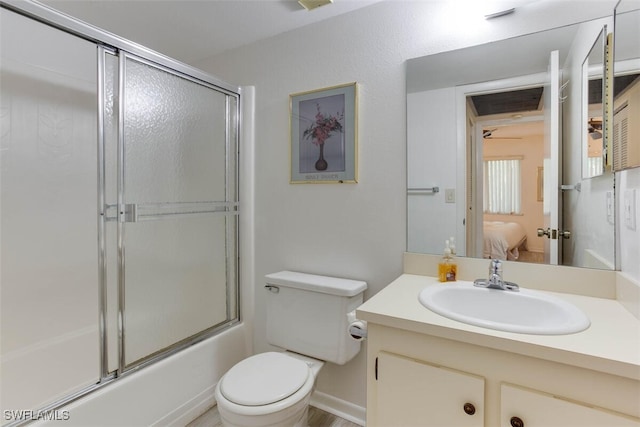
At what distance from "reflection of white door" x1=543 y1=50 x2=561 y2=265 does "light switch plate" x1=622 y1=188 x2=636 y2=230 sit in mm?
220

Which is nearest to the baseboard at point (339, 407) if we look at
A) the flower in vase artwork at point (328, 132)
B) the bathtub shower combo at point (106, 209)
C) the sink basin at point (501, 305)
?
the bathtub shower combo at point (106, 209)

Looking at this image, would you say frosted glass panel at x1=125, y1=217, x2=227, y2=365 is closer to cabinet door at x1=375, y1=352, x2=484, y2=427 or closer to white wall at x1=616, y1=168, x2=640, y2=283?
cabinet door at x1=375, y1=352, x2=484, y2=427

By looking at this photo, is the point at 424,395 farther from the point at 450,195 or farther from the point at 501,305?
the point at 450,195

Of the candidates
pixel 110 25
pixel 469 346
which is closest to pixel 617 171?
pixel 469 346

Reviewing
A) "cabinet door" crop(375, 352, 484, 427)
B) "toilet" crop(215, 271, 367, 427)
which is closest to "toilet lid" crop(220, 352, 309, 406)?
"toilet" crop(215, 271, 367, 427)

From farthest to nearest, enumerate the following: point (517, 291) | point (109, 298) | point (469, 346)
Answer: point (109, 298) → point (517, 291) → point (469, 346)

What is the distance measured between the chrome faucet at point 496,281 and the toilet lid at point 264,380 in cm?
86

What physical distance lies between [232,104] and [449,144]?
1.35 metres

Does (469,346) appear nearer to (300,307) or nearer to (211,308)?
(300,307)

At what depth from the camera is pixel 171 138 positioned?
1824 millimetres

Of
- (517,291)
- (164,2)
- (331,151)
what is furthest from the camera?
(331,151)

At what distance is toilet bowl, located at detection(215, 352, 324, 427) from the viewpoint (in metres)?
1.22

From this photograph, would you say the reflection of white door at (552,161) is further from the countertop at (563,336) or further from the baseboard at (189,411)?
the baseboard at (189,411)

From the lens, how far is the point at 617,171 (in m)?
1.12
